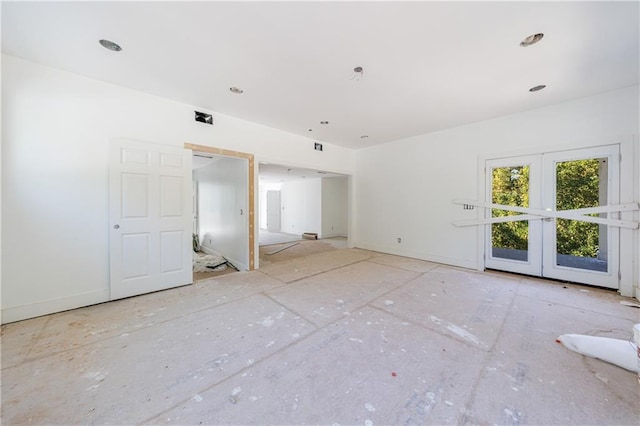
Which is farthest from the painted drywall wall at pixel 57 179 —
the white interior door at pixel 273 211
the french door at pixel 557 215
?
the white interior door at pixel 273 211

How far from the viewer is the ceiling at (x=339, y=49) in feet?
6.08

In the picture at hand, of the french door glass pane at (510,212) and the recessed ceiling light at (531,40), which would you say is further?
the french door glass pane at (510,212)

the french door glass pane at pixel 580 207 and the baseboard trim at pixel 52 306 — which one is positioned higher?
the french door glass pane at pixel 580 207

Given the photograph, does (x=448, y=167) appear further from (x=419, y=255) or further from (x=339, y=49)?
(x=339, y=49)

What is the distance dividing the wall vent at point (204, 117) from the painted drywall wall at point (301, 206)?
5.39m

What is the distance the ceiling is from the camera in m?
1.85

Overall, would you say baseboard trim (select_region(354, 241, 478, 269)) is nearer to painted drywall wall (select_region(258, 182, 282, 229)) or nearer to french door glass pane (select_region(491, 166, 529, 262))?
french door glass pane (select_region(491, 166, 529, 262))

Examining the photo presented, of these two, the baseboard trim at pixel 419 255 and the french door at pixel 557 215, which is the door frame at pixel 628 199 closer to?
the french door at pixel 557 215

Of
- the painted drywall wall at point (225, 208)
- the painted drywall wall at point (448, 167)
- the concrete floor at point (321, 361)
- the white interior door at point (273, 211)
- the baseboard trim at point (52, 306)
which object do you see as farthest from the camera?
the white interior door at point (273, 211)

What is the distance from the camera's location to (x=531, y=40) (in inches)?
85.9

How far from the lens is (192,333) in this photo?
220cm

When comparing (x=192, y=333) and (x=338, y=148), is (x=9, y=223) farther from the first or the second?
(x=338, y=148)

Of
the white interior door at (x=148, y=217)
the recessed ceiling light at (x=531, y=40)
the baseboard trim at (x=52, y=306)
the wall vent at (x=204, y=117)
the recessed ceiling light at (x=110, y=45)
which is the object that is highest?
the recessed ceiling light at (x=110, y=45)

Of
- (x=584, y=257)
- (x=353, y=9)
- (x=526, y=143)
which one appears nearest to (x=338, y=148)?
(x=526, y=143)
